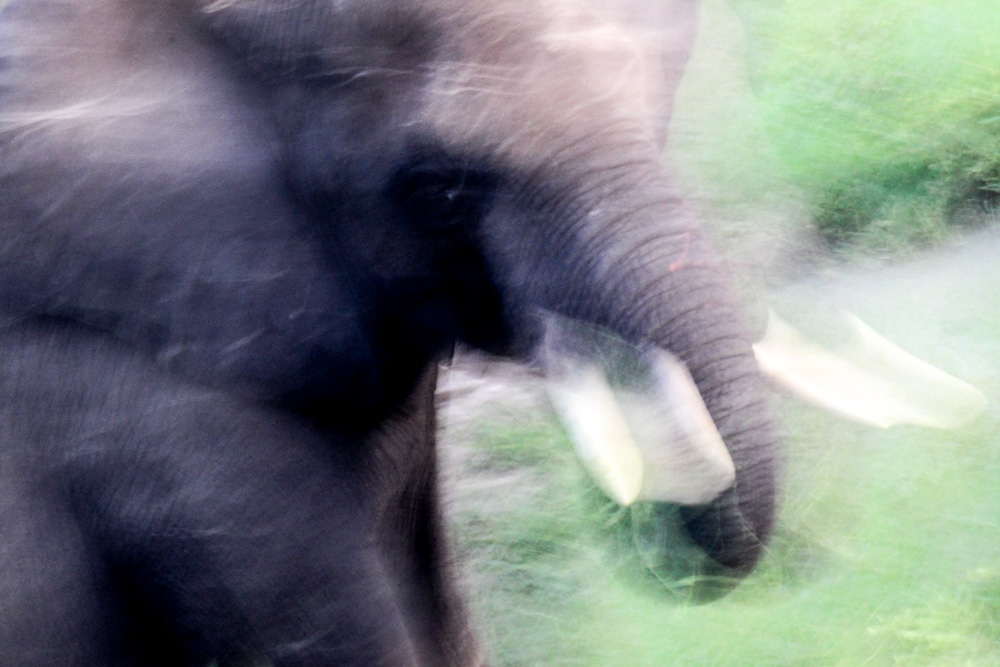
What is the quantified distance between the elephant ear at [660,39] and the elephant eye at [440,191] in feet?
0.51

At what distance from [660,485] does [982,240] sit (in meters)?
1.32

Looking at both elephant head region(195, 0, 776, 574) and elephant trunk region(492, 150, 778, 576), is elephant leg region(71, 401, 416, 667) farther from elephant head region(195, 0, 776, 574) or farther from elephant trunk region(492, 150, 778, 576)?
elephant trunk region(492, 150, 778, 576)

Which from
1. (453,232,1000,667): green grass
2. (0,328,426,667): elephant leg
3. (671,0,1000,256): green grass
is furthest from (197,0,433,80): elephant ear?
(671,0,1000,256): green grass

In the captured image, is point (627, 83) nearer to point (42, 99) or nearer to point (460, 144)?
point (460, 144)

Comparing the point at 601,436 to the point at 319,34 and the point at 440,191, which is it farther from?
the point at 319,34

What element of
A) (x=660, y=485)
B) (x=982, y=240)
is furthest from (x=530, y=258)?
(x=982, y=240)

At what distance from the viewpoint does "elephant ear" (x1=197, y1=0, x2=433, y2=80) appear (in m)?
1.03

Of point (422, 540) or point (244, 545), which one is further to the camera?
point (422, 540)

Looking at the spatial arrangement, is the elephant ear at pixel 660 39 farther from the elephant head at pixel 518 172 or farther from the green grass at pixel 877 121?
the green grass at pixel 877 121

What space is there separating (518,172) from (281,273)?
0.23 meters

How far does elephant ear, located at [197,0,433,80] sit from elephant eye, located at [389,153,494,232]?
8 cm

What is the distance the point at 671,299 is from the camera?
3.18 ft

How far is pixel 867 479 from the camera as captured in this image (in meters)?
1.79

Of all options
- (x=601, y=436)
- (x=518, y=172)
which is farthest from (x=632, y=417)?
(x=518, y=172)
